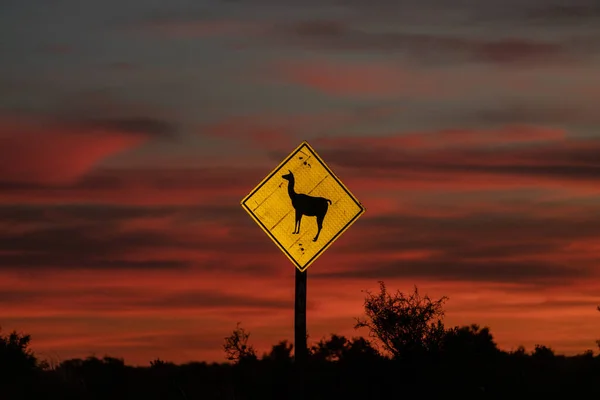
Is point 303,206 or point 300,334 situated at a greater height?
point 303,206

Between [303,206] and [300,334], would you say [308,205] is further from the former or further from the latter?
[300,334]

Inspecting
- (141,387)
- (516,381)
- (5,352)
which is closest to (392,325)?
(516,381)

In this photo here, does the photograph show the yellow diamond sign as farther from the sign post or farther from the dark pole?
the dark pole

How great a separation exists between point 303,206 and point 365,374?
6206 millimetres

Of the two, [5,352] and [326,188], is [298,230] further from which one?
[5,352]

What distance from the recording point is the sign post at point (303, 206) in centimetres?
1842

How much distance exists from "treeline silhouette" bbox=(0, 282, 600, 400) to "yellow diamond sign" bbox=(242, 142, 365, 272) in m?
5.09

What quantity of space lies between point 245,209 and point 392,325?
8.37m

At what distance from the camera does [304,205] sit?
18438 millimetres

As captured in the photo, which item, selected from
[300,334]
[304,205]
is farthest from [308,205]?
[300,334]

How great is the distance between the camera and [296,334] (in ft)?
62.4

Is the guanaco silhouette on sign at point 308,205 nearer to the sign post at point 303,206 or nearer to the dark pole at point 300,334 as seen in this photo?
the sign post at point 303,206

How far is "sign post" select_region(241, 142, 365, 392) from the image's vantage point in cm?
1842

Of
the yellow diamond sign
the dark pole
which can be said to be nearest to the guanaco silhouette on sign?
the yellow diamond sign
